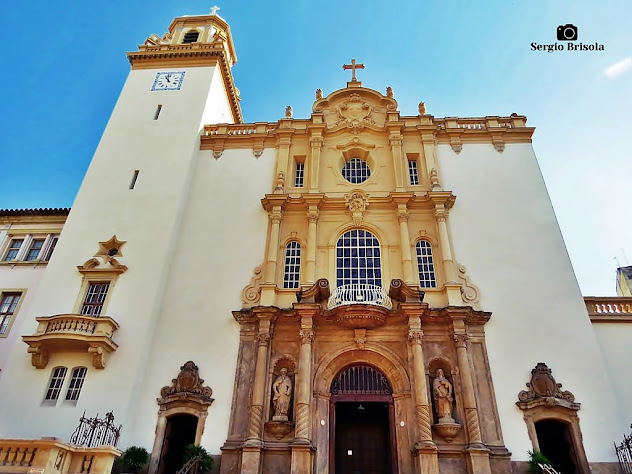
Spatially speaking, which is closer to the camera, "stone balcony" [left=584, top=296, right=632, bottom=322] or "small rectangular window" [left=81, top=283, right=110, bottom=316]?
"stone balcony" [left=584, top=296, right=632, bottom=322]

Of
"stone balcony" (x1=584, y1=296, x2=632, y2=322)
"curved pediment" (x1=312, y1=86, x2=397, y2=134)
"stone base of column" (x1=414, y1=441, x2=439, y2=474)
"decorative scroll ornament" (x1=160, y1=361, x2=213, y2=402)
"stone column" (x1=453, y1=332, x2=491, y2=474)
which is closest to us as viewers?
"stone base of column" (x1=414, y1=441, x2=439, y2=474)

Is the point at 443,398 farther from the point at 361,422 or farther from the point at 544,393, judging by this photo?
the point at 544,393

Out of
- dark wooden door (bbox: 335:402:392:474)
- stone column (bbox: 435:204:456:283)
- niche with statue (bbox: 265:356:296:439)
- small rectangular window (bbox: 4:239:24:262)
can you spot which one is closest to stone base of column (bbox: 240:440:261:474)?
niche with statue (bbox: 265:356:296:439)

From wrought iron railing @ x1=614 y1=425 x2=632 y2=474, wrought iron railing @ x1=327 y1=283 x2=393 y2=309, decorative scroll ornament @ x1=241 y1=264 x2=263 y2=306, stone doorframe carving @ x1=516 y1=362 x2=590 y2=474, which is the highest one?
decorative scroll ornament @ x1=241 y1=264 x2=263 y2=306

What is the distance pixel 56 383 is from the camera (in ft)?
55.2

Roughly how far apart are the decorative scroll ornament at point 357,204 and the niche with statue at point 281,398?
701 centimetres

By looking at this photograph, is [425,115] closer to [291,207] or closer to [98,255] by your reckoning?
[291,207]

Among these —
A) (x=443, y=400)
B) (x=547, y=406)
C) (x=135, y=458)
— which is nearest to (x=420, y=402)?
(x=443, y=400)

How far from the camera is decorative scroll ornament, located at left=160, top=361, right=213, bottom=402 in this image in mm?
16828

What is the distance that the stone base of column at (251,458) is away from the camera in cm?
1499

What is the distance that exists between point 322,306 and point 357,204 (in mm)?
5481

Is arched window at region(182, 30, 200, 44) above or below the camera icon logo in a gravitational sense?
above

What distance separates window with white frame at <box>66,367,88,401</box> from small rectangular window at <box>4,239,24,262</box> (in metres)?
8.95

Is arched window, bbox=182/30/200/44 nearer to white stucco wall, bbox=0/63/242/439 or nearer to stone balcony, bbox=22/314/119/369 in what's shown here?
white stucco wall, bbox=0/63/242/439
